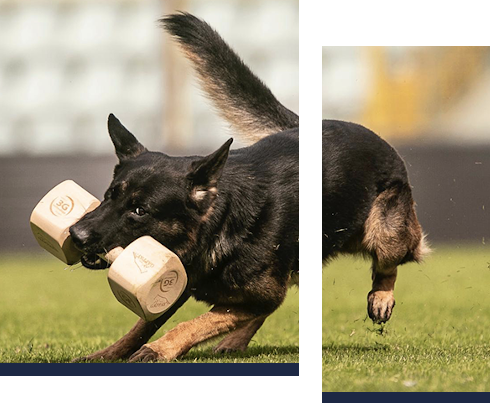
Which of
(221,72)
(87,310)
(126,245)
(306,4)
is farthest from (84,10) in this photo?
(306,4)

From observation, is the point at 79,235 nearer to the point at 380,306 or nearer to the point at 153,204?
the point at 153,204

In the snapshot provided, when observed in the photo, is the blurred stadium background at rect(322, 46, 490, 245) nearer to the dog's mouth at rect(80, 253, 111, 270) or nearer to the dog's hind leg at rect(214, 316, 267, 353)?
the dog's hind leg at rect(214, 316, 267, 353)

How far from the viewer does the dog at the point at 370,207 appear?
4.57 meters

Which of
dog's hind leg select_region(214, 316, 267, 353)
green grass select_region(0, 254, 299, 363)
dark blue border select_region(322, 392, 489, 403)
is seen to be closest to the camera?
dark blue border select_region(322, 392, 489, 403)

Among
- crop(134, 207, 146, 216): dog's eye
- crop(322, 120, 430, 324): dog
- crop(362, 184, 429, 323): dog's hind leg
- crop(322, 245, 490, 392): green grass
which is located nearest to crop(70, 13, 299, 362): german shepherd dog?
crop(134, 207, 146, 216): dog's eye

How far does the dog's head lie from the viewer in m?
3.85

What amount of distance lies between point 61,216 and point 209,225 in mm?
732

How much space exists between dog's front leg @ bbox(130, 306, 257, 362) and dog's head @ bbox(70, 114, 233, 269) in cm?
38

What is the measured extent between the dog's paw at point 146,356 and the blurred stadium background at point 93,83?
6.52 metres

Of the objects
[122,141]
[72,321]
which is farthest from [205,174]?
[72,321]

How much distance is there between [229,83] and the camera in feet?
16.0

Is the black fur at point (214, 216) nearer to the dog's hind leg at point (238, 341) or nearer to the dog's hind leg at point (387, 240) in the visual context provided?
the dog's hind leg at point (238, 341)

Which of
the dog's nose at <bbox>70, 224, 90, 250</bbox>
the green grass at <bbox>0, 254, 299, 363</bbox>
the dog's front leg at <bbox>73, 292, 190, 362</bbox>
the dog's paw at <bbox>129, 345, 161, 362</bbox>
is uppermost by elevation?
the dog's nose at <bbox>70, 224, 90, 250</bbox>

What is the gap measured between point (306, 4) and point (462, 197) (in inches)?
315
